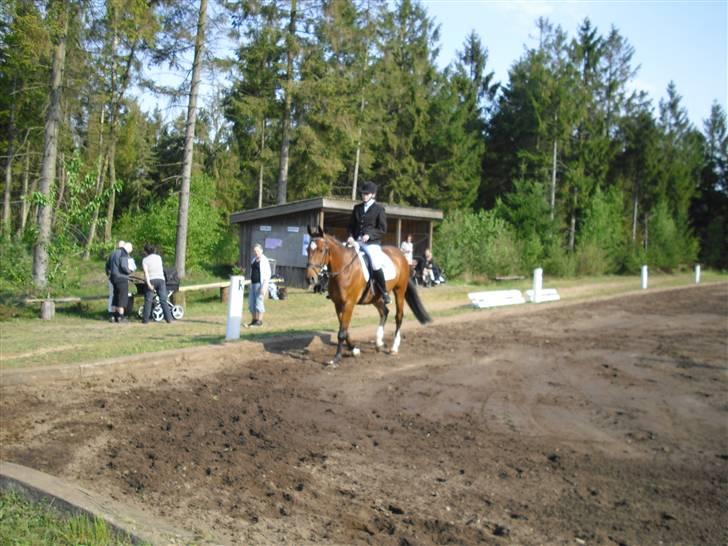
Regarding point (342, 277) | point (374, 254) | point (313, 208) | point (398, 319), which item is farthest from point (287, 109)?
point (342, 277)

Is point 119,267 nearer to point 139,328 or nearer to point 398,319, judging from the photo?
point 139,328

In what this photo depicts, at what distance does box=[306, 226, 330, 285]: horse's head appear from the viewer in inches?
416

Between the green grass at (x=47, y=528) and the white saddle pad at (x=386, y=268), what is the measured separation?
25.2ft

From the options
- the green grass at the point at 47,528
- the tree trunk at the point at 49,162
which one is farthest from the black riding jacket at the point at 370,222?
the tree trunk at the point at 49,162

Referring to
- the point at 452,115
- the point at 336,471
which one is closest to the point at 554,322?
the point at 336,471

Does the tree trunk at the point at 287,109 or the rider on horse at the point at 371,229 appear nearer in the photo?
the rider on horse at the point at 371,229

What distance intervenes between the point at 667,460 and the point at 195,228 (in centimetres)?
2441

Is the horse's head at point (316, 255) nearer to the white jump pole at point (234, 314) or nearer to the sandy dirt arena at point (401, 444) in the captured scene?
the sandy dirt arena at point (401, 444)

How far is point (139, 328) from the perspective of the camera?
47.9 ft

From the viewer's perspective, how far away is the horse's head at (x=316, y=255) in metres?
10.6

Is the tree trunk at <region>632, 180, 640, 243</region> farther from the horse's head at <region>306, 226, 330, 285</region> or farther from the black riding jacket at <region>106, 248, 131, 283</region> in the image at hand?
the horse's head at <region>306, 226, 330, 285</region>

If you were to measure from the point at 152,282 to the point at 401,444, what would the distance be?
10757mm

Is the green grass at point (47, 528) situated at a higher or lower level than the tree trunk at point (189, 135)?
lower

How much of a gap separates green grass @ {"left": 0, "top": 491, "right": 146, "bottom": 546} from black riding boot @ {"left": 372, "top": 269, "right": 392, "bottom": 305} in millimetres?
7894
